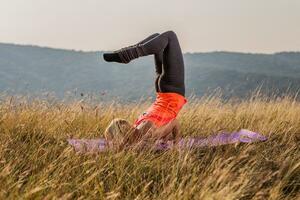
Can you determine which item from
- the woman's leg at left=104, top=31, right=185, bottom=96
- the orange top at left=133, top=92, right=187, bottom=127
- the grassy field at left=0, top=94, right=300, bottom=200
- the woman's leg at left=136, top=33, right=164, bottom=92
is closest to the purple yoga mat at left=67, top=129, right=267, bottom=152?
the grassy field at left=0, top=94, right=300, bottom=200

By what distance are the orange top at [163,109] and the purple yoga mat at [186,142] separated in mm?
236

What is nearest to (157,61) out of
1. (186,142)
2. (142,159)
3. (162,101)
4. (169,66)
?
(169,66)

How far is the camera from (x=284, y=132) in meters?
7.14

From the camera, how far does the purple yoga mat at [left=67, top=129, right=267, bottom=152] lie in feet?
16.5

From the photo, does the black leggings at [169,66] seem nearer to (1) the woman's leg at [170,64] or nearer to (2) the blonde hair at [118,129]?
(1) the woman's leg at [170,64]

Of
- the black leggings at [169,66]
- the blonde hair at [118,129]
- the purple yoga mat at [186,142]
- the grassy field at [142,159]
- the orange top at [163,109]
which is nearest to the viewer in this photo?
the grassy field at [142,159]

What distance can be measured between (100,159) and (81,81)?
183870 mm

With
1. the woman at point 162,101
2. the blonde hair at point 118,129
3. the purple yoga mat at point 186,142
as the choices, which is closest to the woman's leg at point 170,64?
the woman at point 162,101

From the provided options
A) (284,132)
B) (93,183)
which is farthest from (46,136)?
(284,132)

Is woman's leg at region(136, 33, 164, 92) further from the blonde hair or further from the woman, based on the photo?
the blonde hair

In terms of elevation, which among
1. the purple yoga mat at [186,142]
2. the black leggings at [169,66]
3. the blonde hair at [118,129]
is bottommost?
the purple yoga mat at [186,142]

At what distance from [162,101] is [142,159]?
1255mm

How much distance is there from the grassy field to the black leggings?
2.50 feet

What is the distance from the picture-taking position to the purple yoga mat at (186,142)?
503cm
